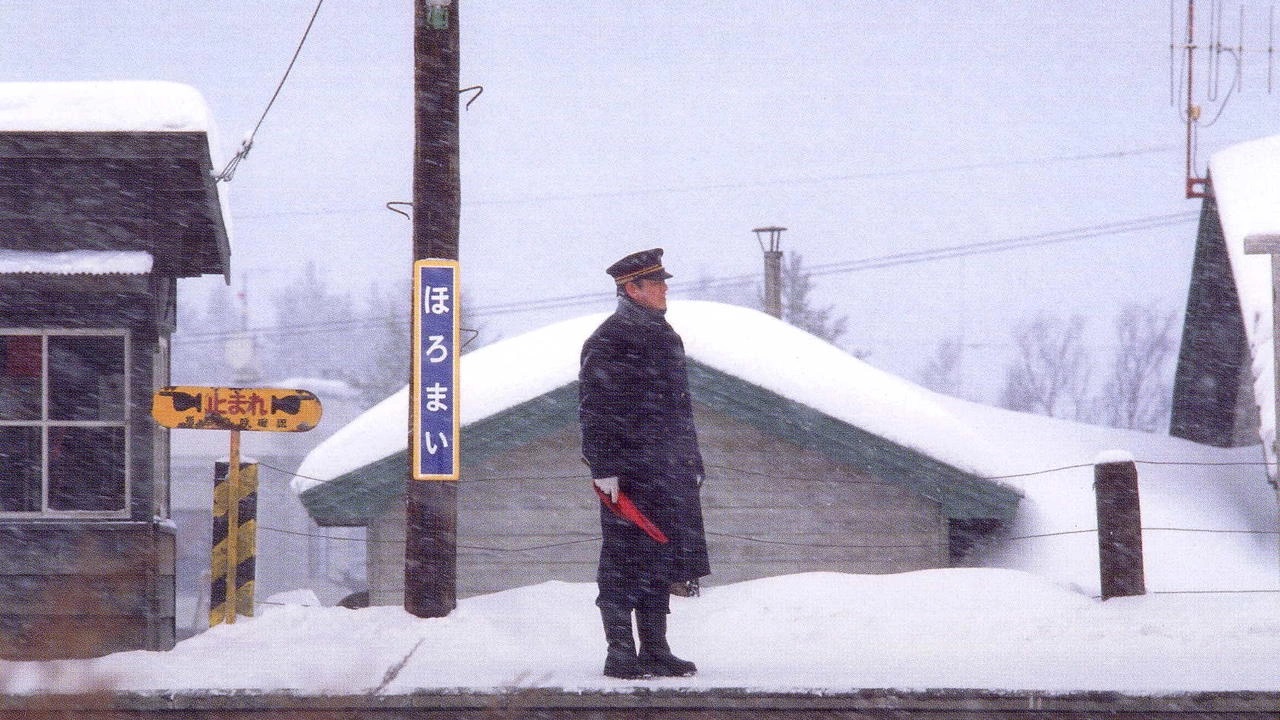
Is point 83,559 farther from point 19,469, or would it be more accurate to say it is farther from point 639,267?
point 639,267

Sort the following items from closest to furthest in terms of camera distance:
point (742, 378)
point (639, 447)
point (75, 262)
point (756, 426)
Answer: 1. point (639, 447)
2. point (75, 262)
3. point (742, 378)
4. point (756, 426)

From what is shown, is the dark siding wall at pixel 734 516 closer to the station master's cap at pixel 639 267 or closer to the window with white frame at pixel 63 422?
the window with white frame at pixel 63 422

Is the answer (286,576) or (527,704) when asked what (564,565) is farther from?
(286,576)

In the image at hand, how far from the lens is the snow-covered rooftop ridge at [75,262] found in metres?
8.82

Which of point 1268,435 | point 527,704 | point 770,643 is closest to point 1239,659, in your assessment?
point 770,643

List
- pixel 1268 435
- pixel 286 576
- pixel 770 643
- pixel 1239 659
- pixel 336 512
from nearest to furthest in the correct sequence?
pixel 1239 659 < pixel 770 643 < pixel 1268 435 < pixel 336 512 < pixel 286 576

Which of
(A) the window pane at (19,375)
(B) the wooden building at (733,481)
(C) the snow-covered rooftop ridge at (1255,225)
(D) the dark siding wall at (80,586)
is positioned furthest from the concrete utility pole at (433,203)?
(C) the snow-covered rooftop ridge at (1255,225)

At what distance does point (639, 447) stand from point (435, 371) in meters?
2.44

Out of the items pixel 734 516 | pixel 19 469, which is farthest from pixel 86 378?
pixel 734 516

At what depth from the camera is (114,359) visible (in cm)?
950

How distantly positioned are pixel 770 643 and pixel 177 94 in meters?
5.36

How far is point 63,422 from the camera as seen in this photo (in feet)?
29.5

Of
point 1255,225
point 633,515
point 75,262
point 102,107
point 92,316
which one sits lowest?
point 633,515

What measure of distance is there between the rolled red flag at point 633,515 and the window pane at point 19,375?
5112mm
